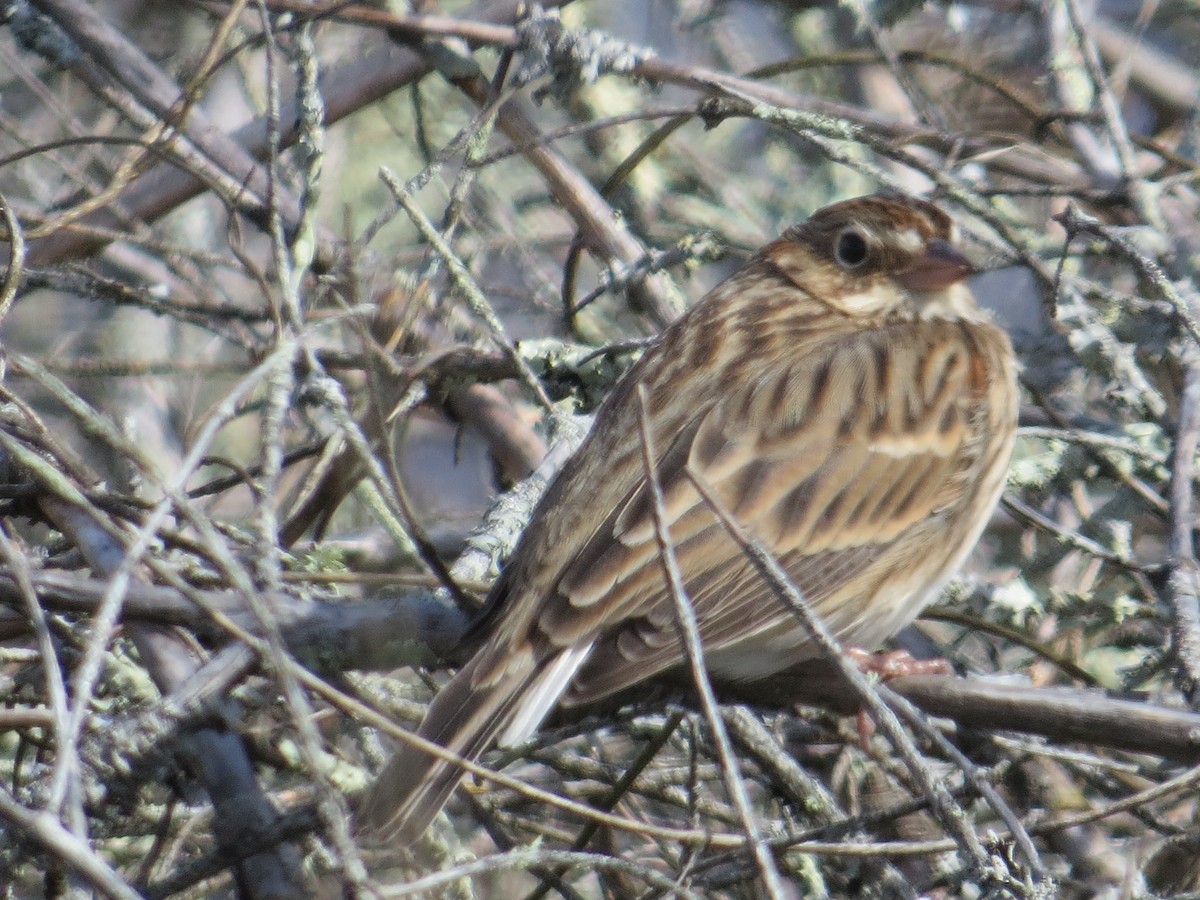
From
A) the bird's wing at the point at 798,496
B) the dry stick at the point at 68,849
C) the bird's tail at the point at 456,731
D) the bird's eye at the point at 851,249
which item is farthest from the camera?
the bird's eye at the point at 851,249

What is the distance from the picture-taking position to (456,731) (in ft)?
9.73

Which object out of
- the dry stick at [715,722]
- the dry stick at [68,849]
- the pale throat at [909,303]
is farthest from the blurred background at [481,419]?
the dry stick at [715,722]

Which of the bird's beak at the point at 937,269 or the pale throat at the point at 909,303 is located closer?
the bird's beak at the point at 937,269

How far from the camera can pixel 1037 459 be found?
3.92m

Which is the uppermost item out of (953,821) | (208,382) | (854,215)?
(208,382)

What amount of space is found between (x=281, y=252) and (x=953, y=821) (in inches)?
57.2

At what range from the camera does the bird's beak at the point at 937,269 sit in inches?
152

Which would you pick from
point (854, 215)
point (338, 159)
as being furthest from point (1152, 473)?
point (338, 159)

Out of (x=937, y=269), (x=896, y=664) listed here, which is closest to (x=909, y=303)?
(x=937, y=269)

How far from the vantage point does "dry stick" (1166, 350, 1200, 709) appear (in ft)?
8.53

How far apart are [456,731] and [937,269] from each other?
173cm

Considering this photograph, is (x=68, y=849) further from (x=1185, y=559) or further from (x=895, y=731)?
(x=1185, y=559)

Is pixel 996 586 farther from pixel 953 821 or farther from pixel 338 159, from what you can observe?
pixel 338 159

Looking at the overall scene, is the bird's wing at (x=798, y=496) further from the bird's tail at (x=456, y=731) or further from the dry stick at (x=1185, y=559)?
the dry stick at (x=1185, y=559)
